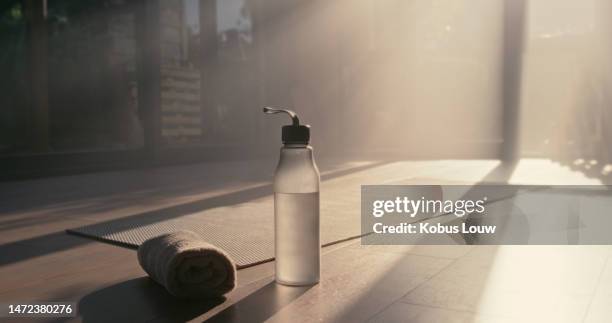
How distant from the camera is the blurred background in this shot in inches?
238

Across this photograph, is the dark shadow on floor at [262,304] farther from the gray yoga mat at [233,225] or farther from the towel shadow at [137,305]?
the gray yoga mat at [233,225]

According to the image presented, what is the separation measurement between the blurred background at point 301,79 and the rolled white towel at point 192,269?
4.71 metres

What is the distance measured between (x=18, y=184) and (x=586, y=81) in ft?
25.1

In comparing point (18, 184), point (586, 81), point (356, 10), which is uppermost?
point (356, 10)

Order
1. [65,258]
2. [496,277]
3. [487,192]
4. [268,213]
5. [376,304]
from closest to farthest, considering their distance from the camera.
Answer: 1. [376,304]
2. [496,277]
3. [65,258]
4. [268,213]
5. [487,192]

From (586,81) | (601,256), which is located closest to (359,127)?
(586,81)

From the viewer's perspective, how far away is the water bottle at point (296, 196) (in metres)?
1.53

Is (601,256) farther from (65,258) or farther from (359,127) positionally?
(359,127)

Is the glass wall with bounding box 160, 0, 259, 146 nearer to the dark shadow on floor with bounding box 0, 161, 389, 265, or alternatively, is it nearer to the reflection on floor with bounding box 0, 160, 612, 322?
the dark shadow on floor with bounding box 0, 161, 389, 265

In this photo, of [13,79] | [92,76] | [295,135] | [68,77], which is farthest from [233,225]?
[92,76]

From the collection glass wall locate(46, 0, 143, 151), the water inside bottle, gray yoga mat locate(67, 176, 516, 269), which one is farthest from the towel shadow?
glass wall locate(46, 0, 143, 151)

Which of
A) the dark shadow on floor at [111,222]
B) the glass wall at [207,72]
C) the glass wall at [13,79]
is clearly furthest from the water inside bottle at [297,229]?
the glass wall at [207,72]

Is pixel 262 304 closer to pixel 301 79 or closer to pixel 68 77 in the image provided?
pixel 68 77

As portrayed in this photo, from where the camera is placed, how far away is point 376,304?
149 cm
